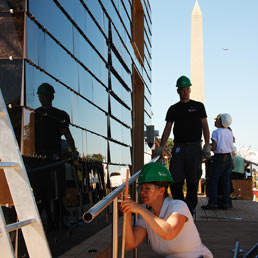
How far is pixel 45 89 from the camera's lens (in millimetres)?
4055

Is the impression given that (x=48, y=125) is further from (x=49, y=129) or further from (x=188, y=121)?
(x=188, y=121)

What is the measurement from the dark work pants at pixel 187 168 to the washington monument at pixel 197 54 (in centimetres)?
2139

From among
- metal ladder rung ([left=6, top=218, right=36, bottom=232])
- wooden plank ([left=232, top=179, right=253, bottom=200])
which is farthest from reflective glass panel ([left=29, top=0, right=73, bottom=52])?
wooden plank ([left=232, top=179, right=253, bottom=200])

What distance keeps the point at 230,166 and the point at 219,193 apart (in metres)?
0.94

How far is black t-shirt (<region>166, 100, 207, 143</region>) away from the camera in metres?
5.74

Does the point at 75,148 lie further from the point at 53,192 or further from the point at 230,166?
the point at 230,166

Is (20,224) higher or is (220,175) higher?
(220,175)

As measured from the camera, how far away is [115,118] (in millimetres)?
8227

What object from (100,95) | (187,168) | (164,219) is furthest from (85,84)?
(164,219)

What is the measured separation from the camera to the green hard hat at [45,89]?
3909 millimetres

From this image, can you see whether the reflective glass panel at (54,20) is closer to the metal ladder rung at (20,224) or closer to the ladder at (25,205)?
the ladder at (25,205)

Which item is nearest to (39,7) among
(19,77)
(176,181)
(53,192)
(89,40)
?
(19,77)

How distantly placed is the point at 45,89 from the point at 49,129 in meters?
0.31

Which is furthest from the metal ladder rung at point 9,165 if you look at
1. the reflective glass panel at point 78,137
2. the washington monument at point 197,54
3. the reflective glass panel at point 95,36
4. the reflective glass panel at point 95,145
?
the washington monument at point 197,54
